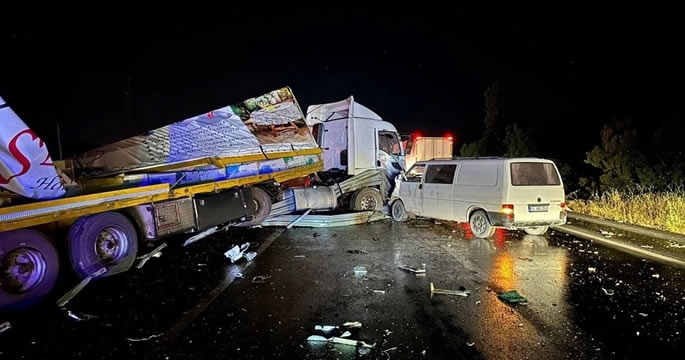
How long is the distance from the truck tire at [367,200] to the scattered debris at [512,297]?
7.51 m

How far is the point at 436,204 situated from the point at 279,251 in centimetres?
418

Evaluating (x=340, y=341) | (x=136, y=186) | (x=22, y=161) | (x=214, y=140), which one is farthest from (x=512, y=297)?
(x=214, y=140)

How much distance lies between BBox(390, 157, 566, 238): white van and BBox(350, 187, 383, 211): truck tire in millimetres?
3111

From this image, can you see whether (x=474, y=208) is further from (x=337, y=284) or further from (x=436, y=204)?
(x=337, y=284)

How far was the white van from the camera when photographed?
8.24 meters

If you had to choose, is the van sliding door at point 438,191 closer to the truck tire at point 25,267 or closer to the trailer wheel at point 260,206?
the trailer wheel at point 260,206

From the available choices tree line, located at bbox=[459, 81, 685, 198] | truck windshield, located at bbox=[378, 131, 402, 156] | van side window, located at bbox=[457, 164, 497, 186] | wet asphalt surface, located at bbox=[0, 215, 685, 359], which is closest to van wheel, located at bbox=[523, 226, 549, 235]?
wet asphalt surface, located at bbox=[0, 215, 685, 359]

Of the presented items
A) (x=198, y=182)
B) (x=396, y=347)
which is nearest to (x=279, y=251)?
(x=198, y=182)

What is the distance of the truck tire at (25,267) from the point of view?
493 centimetres

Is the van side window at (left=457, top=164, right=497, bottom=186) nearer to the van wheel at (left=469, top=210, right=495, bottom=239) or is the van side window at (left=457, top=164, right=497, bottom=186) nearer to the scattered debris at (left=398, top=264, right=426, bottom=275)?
the van wheel at (left=469, top=210, right=495, bottom=239)

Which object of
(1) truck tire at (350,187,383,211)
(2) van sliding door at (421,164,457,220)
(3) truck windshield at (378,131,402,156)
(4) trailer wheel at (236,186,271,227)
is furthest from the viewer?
(3) truck windshield at (378,131,402,156)

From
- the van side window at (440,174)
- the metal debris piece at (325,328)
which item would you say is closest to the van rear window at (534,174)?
the van side window at (440,174)

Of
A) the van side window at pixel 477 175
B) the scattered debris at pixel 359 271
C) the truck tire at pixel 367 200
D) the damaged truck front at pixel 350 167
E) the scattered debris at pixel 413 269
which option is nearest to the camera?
the scattered debris at pixel 359 271

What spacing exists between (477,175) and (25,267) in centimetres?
797
